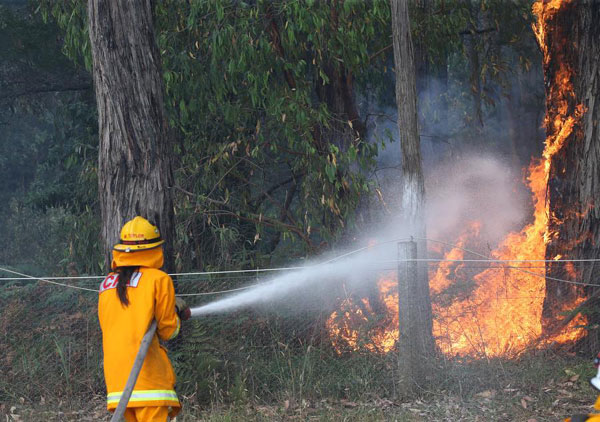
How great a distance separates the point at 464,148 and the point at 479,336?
8682 millimetres

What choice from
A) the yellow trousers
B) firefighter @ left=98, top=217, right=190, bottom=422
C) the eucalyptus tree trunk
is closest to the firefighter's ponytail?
firefighter @ left=98, top=217, right=190, bottom=422

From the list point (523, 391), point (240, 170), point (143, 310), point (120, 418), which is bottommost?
point (523, 391)

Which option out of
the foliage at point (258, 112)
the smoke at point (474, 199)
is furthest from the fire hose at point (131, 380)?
the smoke at point (474, 199)

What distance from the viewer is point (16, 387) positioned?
766 centimetres

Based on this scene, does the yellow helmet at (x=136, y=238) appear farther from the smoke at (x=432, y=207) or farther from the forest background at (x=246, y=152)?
the forest background at (x=246, y=152)

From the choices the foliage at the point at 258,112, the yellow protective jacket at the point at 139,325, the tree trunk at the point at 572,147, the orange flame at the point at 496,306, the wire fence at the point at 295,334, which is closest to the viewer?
the yellow protective jacket at the point at 139,325

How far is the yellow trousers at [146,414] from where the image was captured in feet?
15.8

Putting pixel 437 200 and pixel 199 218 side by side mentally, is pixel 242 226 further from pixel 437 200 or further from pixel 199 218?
pixel 437 200

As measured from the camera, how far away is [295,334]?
7902 mm

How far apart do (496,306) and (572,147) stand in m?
1.99

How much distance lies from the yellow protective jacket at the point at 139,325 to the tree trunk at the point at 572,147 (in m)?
4.93

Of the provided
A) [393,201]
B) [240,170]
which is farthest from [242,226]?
[393,201]

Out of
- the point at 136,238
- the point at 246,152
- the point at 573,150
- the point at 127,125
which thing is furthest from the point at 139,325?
the point at 573,150

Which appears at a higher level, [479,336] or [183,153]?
[183,153]
